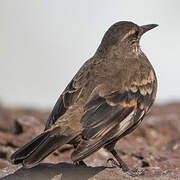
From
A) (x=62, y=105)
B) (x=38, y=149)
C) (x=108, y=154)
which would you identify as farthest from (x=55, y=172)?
(x=108, y=154)

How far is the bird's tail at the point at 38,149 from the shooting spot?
27.7 feet

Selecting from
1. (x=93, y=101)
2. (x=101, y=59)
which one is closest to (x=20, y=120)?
(x=101, y=59)

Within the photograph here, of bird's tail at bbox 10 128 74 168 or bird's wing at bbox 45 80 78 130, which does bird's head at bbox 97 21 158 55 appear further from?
bird's tail at bbox 10 128 74 168

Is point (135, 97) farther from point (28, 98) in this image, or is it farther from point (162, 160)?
point (28, 98)

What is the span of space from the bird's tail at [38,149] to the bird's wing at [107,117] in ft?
0.97

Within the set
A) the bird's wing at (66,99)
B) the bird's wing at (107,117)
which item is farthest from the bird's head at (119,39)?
the bird's wing at (107,117)

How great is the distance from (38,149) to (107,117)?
Answer: 110 cm

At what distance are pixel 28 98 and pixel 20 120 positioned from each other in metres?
12.5

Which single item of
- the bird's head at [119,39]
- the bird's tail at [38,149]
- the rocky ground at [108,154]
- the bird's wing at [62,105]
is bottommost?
the rocky ground at [108,154]

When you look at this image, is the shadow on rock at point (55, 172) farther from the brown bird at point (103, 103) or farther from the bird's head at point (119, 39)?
the bird's head at point (119, 39)

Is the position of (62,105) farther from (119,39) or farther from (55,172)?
(119,39)

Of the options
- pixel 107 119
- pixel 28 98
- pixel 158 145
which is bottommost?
pixel 28 98

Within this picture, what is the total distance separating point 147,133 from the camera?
43.0 feet

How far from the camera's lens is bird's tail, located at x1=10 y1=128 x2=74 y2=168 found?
8445mm
